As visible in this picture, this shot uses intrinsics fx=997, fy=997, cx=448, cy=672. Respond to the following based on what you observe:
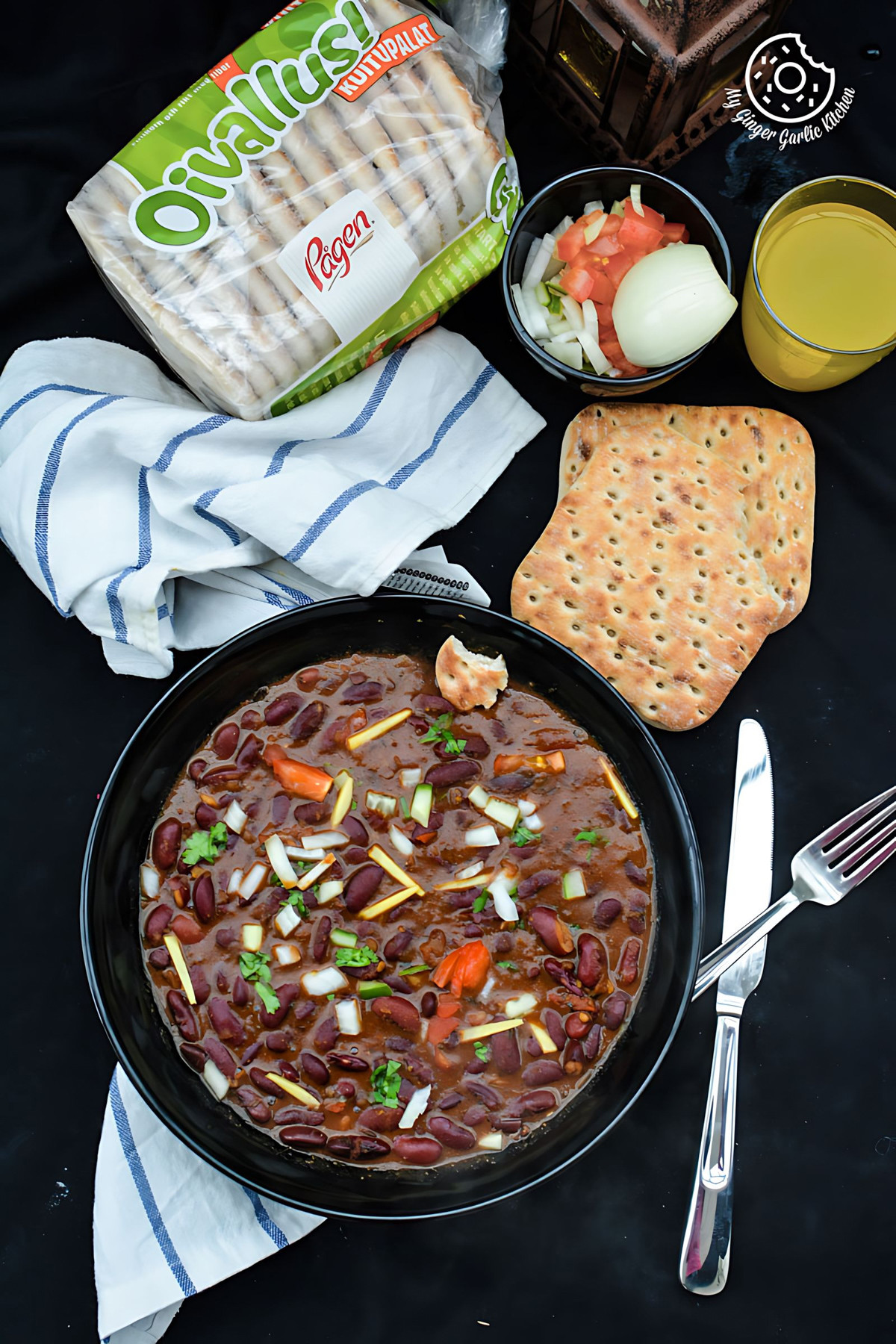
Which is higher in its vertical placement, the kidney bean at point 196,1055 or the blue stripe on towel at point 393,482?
the blue stripe on towel at point 393,482

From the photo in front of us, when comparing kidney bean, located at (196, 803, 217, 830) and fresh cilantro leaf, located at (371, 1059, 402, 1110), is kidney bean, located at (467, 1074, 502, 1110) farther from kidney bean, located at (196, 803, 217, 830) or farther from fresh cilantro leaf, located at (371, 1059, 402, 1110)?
kidney bean, located at (196, 803, 217, 830)

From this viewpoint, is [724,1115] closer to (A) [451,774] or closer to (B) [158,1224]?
(A) [451,774]

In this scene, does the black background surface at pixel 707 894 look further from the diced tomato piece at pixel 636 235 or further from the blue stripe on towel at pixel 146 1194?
the diced tomato piece at pixel 636 235

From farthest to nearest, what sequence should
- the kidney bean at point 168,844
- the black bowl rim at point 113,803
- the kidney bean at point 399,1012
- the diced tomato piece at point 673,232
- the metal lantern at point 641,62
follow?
1. the diced tomato piece at point 673,232
2. the kidney bean at point 168,844
3. the kidney bean at point 399,1012
4. the black bowl rim at point 113,803
5. the metal lantern at point 641,62

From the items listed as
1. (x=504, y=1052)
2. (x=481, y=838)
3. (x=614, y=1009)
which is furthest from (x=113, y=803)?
(x=614, y=1009)

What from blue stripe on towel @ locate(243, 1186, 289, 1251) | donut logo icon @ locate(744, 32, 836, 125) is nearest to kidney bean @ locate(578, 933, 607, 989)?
blue stripe on towel @ locate(243, 1186, 289, 1251)

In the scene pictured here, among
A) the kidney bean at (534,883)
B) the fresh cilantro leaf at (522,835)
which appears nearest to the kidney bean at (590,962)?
the kidney bean at (534,883)
